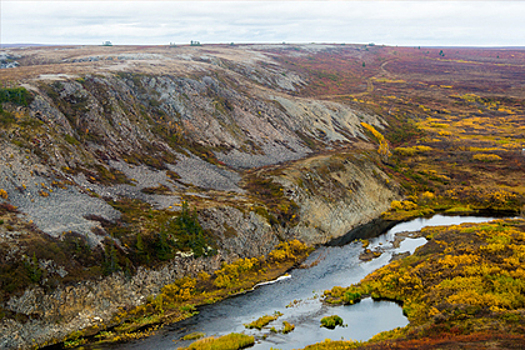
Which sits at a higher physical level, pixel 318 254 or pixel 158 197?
pixel 158 197

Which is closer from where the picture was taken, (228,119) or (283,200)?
(283,200)

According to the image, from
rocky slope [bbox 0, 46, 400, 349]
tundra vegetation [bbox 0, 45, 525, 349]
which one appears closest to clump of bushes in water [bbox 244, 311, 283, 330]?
tundra vegetation [bbox 0, 45, 525, 349]

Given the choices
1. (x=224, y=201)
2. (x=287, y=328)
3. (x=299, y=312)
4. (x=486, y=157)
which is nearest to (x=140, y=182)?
(x=224, y=201)

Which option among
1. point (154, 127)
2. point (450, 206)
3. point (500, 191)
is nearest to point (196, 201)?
point (154, 127)

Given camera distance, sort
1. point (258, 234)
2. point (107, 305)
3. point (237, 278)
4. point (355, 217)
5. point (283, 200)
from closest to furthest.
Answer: point (107, 305) < point (237, 278) < point (258, 234) < point (283, 200) < point (355, 217)

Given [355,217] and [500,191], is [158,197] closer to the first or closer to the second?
[355,217]

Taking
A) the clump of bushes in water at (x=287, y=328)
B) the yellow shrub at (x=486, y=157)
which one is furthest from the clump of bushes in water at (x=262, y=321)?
the yellow shrub at (x=486, y=157)

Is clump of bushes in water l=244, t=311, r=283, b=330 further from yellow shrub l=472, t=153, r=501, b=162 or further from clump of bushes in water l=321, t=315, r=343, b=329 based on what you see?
yellow shrub l=472, t=153, r=501, b=162
